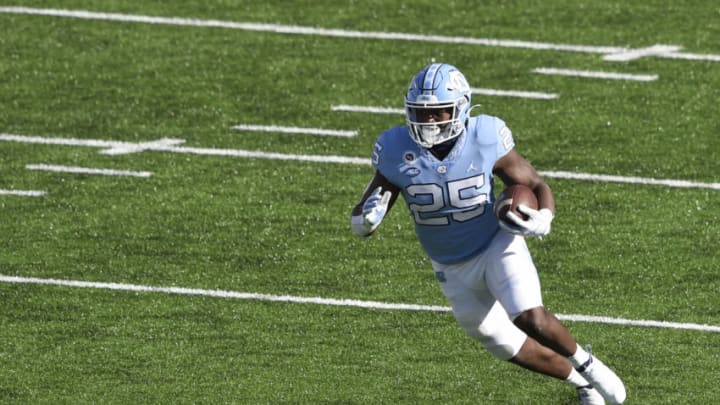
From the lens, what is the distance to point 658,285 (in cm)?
955

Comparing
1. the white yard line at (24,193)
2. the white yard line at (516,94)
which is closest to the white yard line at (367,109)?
the white yard line at (516,94)

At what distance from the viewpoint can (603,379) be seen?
763 cm

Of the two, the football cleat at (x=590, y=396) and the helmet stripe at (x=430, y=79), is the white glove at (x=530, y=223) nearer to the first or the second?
the helmet stripe at (x=430, y=79)

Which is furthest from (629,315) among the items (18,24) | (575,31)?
(18,24)

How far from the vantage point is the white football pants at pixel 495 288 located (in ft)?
24.7

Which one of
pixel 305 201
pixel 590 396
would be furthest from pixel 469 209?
pixel 305 201

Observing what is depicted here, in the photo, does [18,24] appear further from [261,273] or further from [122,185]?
[261,273]

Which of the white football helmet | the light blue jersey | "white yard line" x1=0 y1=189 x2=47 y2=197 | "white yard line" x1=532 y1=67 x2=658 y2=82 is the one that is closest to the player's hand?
the light blue jersey

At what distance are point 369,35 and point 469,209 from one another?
6.78m

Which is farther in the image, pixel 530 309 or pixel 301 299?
pixel 301 299

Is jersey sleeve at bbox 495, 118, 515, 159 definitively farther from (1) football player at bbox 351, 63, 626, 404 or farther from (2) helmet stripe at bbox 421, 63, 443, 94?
(2) helmet stripe at bbox 421, 63, 443, 94

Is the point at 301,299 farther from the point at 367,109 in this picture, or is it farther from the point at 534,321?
the point at 367,109

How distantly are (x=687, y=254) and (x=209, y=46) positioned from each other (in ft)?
17.8

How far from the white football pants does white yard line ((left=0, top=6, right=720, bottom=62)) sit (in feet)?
20.2
